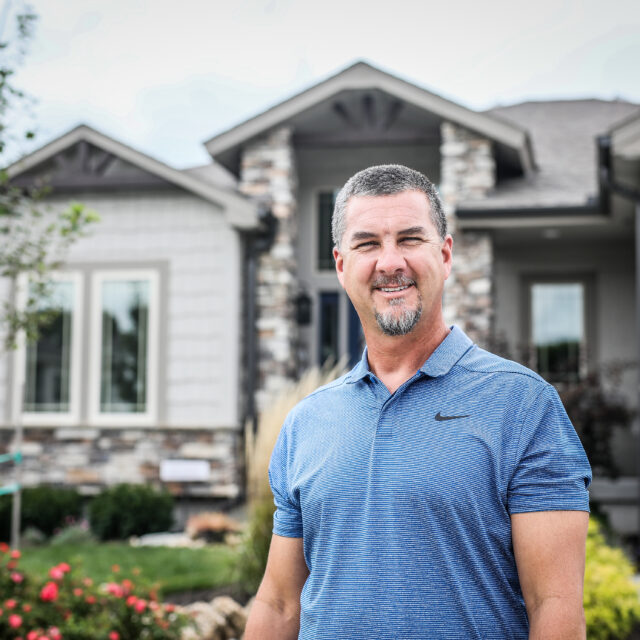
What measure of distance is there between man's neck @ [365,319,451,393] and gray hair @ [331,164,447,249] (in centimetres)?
22

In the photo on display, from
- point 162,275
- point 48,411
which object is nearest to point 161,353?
point 162,275

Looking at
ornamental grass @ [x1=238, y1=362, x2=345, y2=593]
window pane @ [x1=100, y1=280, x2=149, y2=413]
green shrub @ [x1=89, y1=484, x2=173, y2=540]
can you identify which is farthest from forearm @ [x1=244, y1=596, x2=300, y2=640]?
window pane @ [x1=100, y1=280, x2=149, y2=413]

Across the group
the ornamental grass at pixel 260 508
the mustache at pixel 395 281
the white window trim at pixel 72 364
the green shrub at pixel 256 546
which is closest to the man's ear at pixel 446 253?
the mustache at pixel 395 281

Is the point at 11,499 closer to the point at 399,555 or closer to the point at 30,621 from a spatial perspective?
the point at 30,621

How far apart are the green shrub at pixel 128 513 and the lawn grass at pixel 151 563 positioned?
343 mm

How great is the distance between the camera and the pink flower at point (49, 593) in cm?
366

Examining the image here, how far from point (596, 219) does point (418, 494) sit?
7.66m

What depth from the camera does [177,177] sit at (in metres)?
8.54

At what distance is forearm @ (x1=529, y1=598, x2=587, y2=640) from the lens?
1.34 meters

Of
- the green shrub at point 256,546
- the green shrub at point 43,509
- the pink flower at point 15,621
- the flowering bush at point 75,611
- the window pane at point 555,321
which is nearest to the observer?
the pink flower at point 15,621

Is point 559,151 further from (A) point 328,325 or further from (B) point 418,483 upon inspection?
(B) point 418,483

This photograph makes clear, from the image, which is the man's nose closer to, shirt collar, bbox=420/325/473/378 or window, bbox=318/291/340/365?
shirt collar, bbox=420/325/473/378

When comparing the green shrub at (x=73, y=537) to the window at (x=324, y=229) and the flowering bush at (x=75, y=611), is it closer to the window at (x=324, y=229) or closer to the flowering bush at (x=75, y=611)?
the flowering bush at (x=75, y=611)

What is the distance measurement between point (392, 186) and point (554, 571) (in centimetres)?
82
